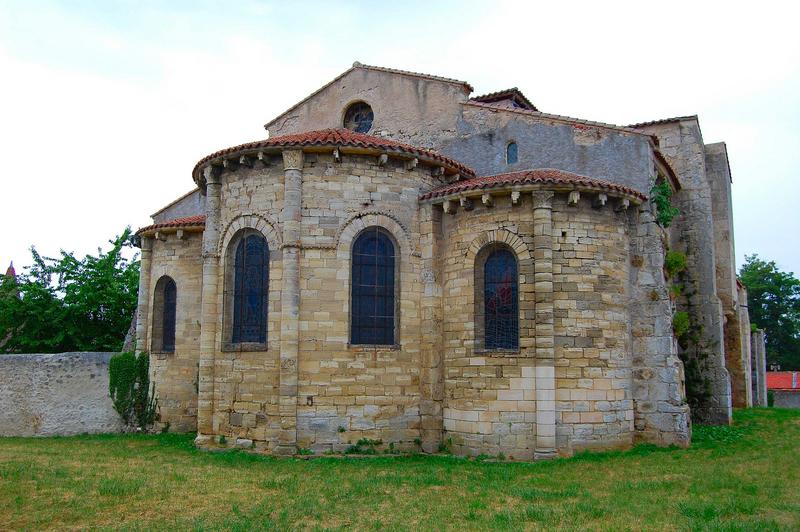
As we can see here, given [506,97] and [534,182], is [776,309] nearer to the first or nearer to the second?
[506,97]

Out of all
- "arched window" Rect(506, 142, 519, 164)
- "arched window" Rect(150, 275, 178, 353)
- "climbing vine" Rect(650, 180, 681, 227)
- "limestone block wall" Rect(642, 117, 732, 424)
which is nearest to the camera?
"climbing vine" Rect(650, 180, 681, 227)

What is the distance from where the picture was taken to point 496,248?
1467 cm

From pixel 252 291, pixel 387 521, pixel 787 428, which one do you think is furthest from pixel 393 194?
pixel 787 428

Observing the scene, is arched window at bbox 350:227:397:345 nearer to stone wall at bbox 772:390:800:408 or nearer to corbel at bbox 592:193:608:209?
corbel at bbox 592:193:608:209

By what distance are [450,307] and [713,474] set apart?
5853 millimetres

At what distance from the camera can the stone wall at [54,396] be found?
19062 millimetres

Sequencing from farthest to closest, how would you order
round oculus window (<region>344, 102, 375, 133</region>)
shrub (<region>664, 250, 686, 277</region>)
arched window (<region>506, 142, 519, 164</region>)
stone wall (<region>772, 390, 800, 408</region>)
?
stone wall (<region>772, 390, 800, 408</region>)
round oculus window (<region>344, 102, 375, 133</region>)
arched window (<region>506, 142, 519, 164</region>)
shrub (<region>664, 250, 686, 277</region>)

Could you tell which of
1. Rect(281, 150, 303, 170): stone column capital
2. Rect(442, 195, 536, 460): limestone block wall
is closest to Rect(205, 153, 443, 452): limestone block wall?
Rect(281, 150, 303, 170): stone column capital

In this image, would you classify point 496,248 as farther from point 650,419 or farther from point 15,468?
point 15,468

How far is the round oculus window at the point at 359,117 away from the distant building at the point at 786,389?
33370 millimetres

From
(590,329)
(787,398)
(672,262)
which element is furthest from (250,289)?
(787,398)

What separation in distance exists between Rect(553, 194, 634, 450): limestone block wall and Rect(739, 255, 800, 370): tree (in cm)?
3744

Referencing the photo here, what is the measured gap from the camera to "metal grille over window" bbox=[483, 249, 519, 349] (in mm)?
14273

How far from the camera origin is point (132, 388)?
19.2m
